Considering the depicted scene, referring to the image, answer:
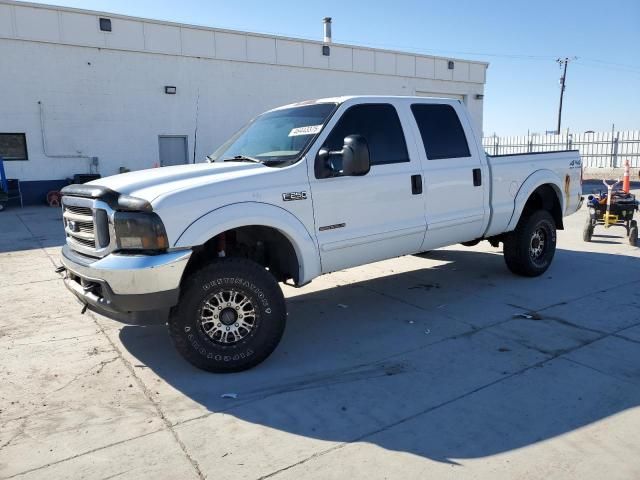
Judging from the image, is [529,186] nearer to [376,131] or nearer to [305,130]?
[376,131]

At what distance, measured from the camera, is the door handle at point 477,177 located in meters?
5.57

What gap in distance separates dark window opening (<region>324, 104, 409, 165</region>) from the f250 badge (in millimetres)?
591

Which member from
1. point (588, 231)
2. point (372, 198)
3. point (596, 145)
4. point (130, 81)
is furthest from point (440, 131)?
point (596, 145)

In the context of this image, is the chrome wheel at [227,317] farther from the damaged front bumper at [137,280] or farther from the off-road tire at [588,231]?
the off-road tire at [588,231]

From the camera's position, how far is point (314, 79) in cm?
2150

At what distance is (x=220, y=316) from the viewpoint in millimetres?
3855

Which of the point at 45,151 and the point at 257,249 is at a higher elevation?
the point at 45,151

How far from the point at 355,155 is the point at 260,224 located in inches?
36.3

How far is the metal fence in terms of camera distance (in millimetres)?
31828

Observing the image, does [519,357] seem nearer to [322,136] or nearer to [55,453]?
[322,136]

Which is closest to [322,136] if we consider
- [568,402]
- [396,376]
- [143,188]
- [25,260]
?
[143,188]

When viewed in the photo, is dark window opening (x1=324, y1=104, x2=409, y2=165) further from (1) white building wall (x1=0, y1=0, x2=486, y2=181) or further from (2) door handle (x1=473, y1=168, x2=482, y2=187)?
(1) white building wall (x1=0, y1=0, x2=486, y2=181)

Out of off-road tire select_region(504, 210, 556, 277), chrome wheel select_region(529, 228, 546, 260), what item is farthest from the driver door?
chrome wheel select_region(529, 228, 546, 260)

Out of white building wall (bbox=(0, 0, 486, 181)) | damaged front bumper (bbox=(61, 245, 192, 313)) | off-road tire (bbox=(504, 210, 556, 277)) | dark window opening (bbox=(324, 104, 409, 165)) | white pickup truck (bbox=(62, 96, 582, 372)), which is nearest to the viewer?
damaged front bumper (bbox=(61, 245, 192, 313))
